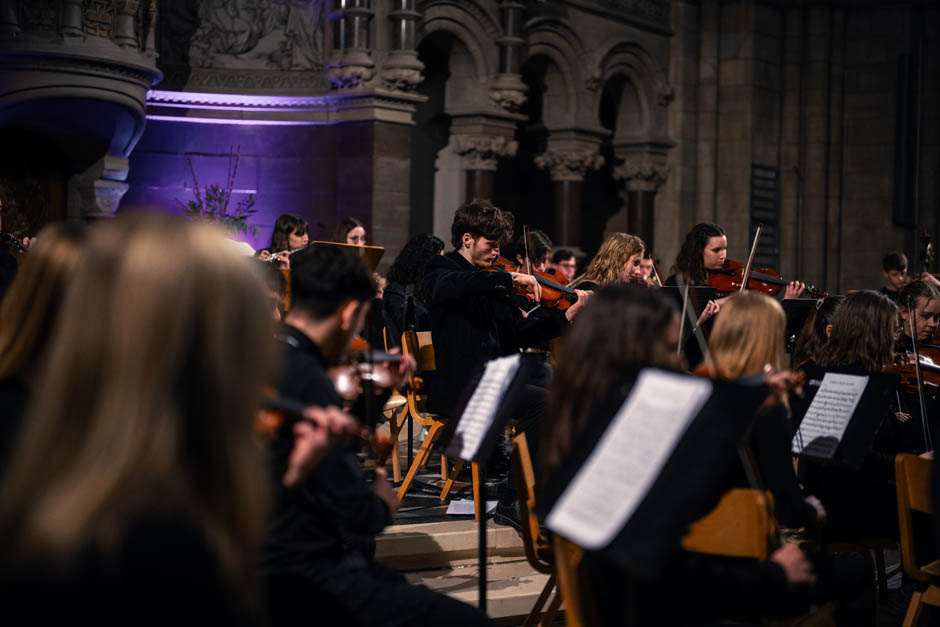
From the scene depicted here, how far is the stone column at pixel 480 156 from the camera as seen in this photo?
11.6 metres

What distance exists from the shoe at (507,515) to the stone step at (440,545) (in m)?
0.05

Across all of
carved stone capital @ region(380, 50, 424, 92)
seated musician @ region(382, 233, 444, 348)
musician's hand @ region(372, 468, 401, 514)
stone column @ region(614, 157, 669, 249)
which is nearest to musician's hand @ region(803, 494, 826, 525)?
musician's hand @ region(372, 468, 401, 514)

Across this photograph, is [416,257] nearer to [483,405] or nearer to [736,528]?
[483,405]

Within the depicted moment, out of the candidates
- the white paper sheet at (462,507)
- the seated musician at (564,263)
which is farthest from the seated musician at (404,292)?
the seated musician at (564,263)

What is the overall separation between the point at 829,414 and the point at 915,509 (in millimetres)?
529

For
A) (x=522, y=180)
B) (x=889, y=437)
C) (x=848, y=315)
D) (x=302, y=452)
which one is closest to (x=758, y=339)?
(x=848, y=315)

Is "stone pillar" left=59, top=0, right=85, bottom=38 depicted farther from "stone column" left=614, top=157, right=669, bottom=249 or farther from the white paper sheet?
"stone column" left=614, top=157, right=669, bottom=249

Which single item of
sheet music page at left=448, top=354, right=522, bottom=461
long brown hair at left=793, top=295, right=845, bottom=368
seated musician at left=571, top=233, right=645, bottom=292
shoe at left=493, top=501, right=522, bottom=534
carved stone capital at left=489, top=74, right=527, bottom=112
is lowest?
shoe at left=493, top=501, right=522, bottom=534

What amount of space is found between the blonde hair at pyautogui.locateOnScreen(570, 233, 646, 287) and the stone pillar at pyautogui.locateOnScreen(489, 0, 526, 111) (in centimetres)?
527

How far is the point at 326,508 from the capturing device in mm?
2639

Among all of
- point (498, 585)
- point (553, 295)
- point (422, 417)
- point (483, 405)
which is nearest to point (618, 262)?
point (553, 295)

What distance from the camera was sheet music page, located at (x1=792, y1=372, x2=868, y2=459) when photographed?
3.82 meters

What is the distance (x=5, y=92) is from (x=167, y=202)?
8.92ft

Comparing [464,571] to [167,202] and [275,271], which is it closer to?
[275,271]
